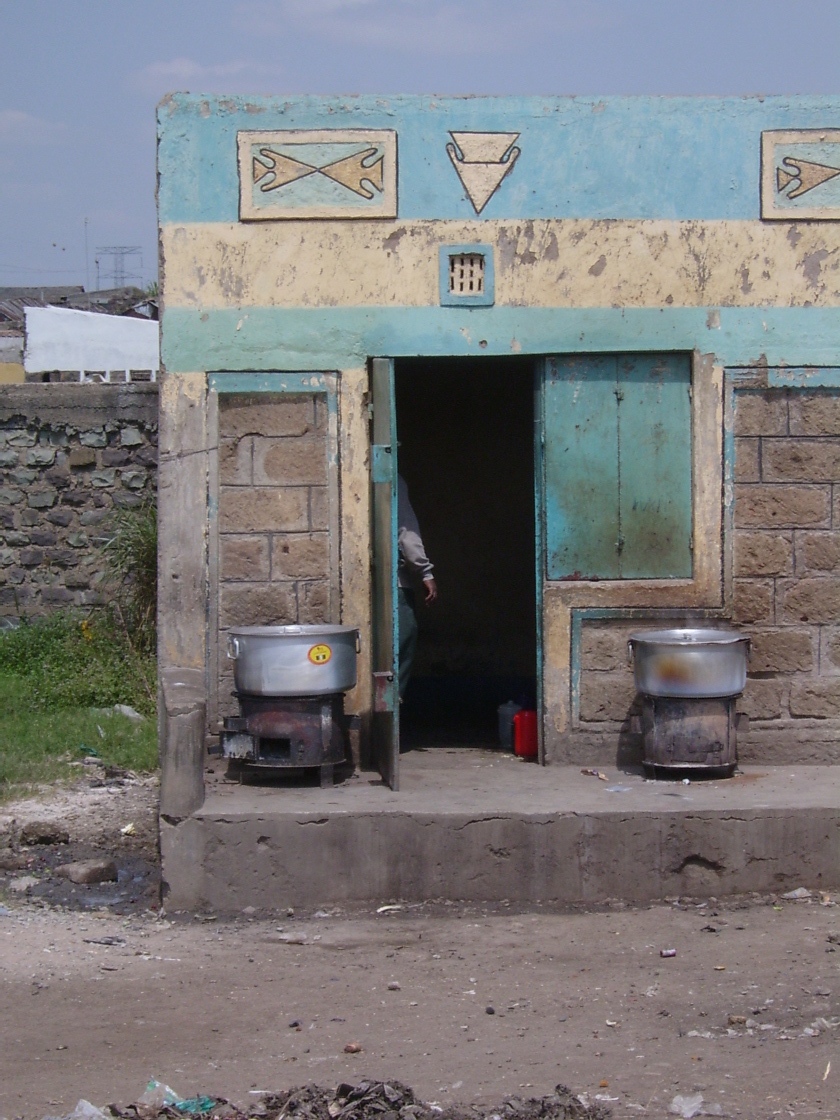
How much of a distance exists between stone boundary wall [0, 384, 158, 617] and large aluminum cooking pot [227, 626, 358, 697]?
18.2ft

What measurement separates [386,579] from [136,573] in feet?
16.5

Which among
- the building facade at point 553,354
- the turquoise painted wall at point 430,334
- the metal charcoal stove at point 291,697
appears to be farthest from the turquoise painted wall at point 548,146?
the metal charcoal stove at point 291,697

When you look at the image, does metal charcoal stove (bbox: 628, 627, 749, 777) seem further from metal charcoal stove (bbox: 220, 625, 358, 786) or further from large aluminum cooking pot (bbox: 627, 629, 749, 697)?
metal charcoal stove (bbox: 220, 625, 358, 786)

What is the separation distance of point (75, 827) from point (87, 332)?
14259 mm

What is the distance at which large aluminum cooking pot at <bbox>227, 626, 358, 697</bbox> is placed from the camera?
6.51 metres

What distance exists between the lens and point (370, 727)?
23.5 feet

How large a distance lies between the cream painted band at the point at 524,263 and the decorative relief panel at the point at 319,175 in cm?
8

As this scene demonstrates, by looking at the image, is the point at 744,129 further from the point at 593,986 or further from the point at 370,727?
the point at 593,986

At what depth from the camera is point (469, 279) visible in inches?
A: 278

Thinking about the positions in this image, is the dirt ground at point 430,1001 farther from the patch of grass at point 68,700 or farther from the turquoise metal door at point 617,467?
the patch of grass at point 68,700

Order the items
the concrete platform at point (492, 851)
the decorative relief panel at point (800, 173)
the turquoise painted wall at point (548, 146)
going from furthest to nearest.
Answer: the decorative relief panel at point (800, 173)
the turquoise painted wall at point (548, 146)
the concrete platform at point (492, 851)

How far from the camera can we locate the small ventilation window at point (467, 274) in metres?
7.06

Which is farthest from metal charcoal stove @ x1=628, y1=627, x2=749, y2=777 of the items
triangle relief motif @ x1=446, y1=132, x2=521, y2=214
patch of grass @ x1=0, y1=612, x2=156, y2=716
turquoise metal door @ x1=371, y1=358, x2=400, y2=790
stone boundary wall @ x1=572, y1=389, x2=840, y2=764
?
patch of grass @ x1=0, y1=612, x2=156, y2=716

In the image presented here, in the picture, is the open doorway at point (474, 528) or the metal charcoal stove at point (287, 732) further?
the open doorway at point (474, 528)
